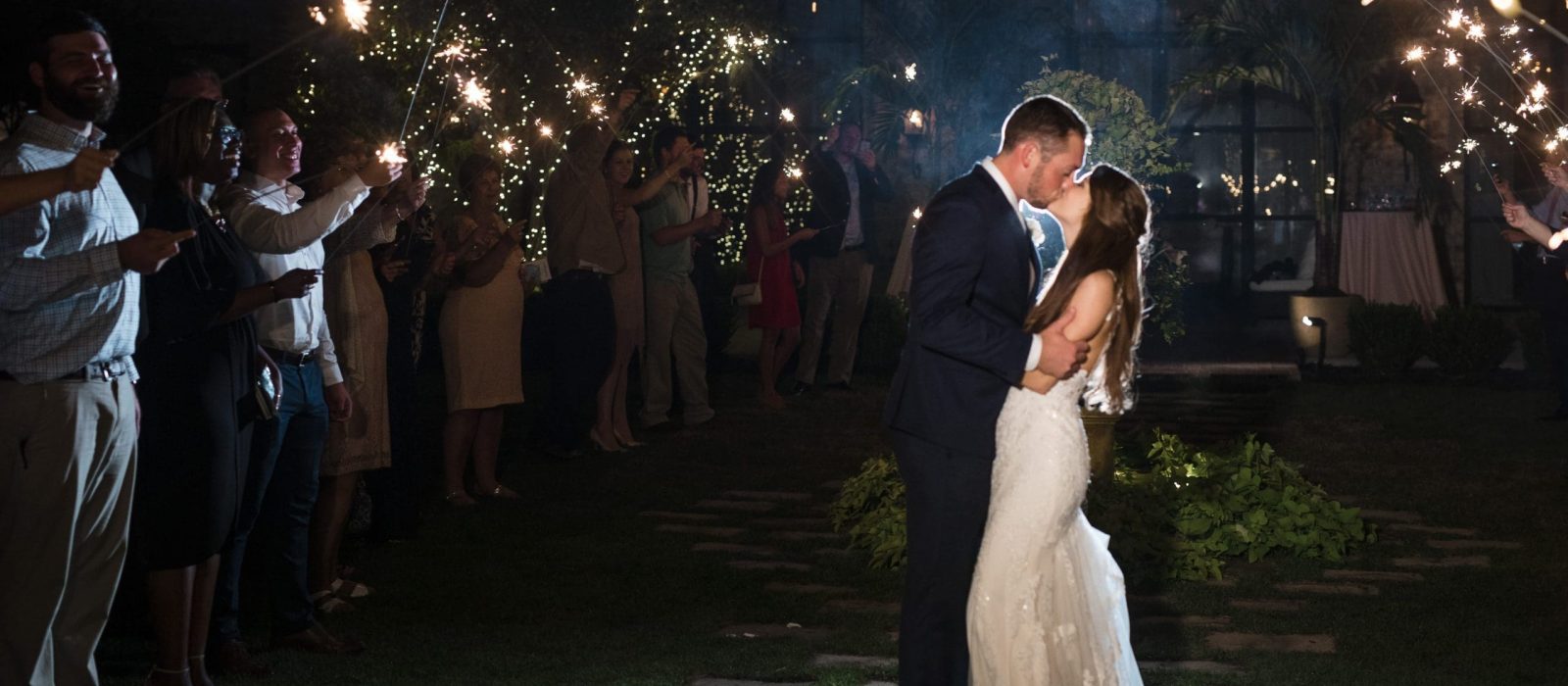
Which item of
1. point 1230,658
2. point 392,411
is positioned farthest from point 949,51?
point 1230,658

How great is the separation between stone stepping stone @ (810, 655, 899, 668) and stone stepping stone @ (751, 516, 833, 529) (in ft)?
8.89

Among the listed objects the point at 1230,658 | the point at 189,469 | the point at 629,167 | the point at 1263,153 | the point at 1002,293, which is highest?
the point at 1263,153

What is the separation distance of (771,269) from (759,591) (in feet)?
22.6

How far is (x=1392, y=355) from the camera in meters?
17.0

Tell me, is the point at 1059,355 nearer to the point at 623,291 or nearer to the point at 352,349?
the point at 352,349

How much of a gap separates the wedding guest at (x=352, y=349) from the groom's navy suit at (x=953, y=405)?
2.77 m

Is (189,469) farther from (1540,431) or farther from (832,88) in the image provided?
(832,88)

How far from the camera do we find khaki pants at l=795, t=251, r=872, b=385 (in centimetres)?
1531

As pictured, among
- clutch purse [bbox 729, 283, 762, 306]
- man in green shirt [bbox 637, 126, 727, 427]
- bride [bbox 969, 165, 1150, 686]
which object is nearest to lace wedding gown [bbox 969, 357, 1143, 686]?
bride [bbox 969, 165, 1150, 686]

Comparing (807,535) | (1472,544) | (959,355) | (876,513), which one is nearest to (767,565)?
(876,513)

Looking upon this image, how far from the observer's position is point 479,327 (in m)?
9.80

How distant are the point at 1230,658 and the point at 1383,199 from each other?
15.6 meters

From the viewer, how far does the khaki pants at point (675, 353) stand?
508 inches

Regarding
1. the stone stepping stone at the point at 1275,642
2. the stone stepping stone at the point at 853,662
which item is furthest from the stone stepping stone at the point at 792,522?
the stone stepping stone at the point at 1275,642
